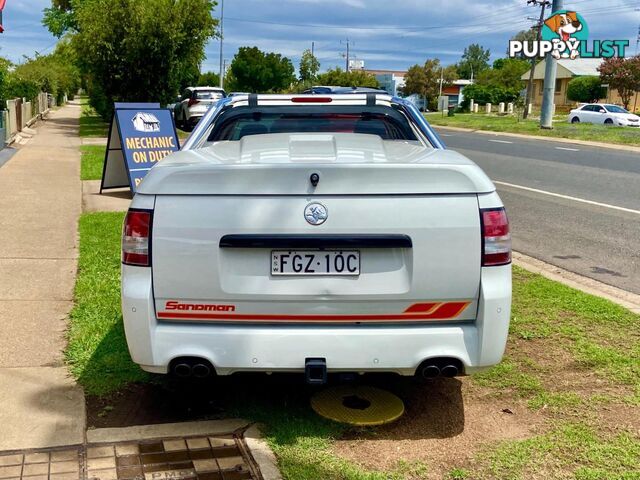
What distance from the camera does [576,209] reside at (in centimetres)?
1073

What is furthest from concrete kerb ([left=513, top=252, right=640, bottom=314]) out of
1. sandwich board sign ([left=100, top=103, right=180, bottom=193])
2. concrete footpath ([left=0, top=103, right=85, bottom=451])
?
sandwich board sign ([left=100, top=103, right=180, bottom=193])

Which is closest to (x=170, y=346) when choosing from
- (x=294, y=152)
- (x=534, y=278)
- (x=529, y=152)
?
(x=294, y=152)

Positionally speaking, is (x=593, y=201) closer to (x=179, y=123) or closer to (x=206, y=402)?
(x=206, y=402)

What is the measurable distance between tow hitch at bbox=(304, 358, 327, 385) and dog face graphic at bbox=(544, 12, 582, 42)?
35.4 m

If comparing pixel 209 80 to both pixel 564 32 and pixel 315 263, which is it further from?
pixel 315 263

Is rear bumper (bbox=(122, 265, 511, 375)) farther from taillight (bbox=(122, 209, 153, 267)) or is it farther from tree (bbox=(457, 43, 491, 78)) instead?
tree (bbox=(457, 43, 491, 78))

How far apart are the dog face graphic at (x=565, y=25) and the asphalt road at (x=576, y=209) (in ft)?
60.0

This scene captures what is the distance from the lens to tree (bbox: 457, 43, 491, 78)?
538 ft

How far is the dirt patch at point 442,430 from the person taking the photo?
354 centimetres

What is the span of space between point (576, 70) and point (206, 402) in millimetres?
80499

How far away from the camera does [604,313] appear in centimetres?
562

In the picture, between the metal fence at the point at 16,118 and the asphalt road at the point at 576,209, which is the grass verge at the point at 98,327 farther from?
the metal fence at the point at 16,118

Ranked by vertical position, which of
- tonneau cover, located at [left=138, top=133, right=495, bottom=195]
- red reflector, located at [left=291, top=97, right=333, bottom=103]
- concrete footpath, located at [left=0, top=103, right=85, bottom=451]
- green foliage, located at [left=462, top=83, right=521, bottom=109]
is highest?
green foliage, located at [left=462, top=83, right=521, bottom=109]

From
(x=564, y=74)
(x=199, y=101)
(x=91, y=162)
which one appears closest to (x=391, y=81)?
(x=564, y=74)
